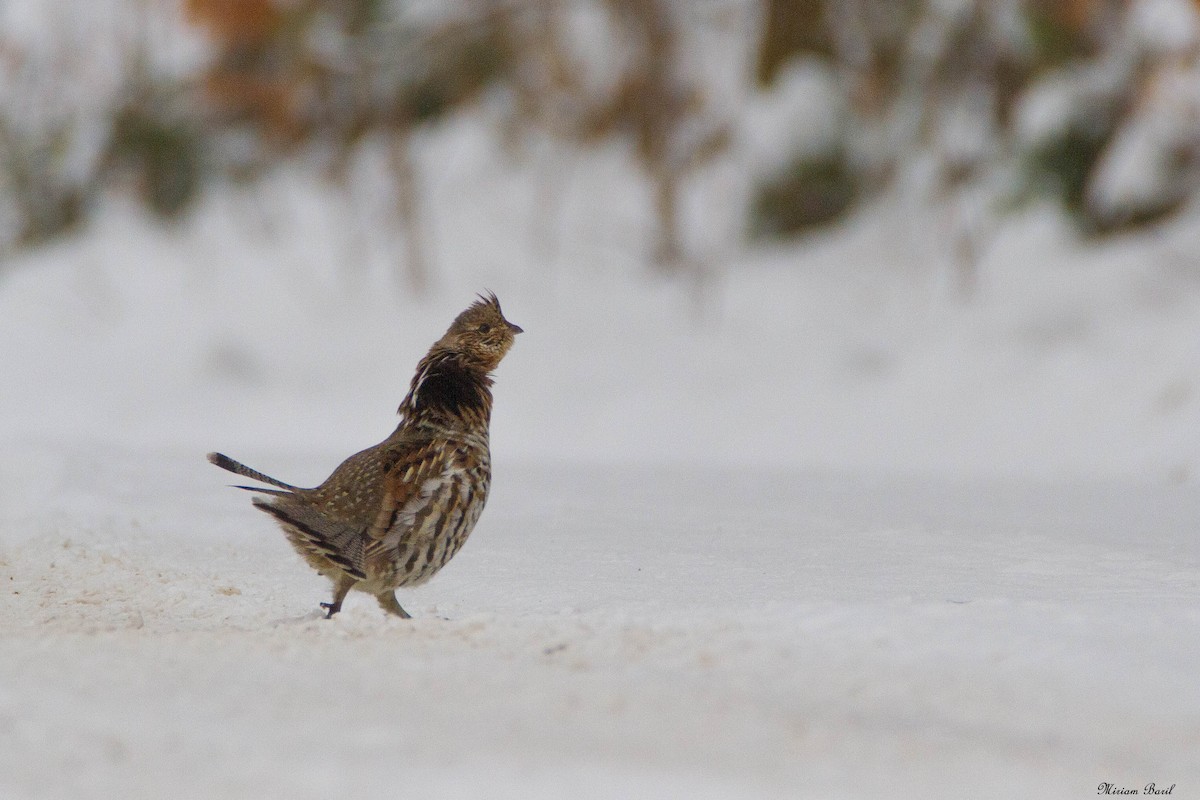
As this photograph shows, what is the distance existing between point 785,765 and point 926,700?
1.81 ft

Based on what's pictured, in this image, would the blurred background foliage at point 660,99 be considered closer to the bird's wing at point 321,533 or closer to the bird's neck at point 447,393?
the bird's neck at point 447,393

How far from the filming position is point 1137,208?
13.5 m

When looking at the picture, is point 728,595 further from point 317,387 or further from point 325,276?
point 325,276

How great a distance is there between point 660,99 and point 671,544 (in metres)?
11.0

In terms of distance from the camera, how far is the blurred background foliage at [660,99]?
14.2 m

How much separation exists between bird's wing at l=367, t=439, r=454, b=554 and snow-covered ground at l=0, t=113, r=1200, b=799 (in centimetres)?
28

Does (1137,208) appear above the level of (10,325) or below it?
above

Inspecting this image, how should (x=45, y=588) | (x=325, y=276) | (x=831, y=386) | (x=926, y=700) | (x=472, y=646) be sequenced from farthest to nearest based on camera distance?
(x=325, y=276) → (x=831, y=386) → (x=45, y=588) → (x=472, y=646) → (x=926, y=700)

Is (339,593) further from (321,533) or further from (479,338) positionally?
(479,338)

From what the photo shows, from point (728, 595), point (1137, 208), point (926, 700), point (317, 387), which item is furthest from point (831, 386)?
point (926, 700)

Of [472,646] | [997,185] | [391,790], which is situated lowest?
[391,790]

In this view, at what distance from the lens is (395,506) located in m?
4.60

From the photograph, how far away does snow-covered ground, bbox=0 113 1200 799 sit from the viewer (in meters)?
2.99

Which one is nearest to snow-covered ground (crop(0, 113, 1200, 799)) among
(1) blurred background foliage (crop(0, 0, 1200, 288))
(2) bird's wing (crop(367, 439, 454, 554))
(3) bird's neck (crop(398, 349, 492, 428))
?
(2) bird's wing (crop(367, 439, 454, 554))
